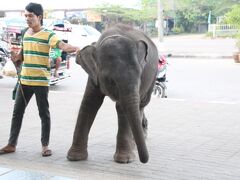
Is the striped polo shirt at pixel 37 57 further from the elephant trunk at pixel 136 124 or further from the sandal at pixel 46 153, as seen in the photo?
the elephant trunk at pixel 136 124

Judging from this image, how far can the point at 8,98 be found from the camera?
35.9 feet

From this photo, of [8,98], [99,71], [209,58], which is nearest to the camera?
[99,71]

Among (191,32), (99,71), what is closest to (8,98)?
(99,71)

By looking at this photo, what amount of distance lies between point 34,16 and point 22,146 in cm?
177

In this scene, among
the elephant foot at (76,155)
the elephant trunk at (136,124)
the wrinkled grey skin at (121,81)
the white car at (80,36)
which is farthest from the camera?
the white car at (80,36)

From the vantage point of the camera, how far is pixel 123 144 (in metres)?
5.80

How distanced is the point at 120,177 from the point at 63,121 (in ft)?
10.9

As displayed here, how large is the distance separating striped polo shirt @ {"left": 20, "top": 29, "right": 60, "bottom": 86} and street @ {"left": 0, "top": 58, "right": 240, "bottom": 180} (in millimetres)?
935

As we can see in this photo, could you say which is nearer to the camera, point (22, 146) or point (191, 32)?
point (22, 146)

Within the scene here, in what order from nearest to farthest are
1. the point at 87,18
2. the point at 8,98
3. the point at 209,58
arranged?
1. the point at 8,98
2. the point at 209,58
3. the point at 87,18

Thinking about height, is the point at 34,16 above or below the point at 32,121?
above

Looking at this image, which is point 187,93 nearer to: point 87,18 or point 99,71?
point 99,71

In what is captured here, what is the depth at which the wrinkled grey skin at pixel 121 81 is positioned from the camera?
4.97 metres

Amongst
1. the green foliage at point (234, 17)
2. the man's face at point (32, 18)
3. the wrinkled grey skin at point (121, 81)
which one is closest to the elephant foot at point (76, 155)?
the wrinkled grey skin at point (121, 81)
